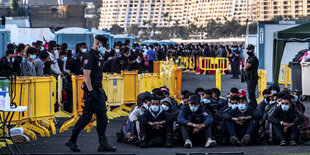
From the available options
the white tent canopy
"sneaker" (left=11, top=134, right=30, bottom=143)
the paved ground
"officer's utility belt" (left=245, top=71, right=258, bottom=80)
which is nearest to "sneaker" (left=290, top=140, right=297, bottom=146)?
the paved ground

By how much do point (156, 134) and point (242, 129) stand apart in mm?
1446

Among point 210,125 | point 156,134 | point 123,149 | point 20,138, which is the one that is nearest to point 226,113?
point 210,125

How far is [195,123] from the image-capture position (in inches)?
483

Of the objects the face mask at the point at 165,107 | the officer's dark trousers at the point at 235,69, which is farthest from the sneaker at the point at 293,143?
the officer's dark trousers at the point at 235,69

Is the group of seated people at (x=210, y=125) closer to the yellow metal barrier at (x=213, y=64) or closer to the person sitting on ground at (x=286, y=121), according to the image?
the person sitting on ground at (x=286, y=121)

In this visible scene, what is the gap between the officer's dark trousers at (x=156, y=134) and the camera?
12.1 metres

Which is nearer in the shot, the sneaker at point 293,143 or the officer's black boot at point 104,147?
the officer's black boot at point 104,147

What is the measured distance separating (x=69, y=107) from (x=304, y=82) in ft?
26.7

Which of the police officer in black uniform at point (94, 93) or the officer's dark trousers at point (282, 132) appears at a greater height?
the police officer in black uniform at point (94, 93)

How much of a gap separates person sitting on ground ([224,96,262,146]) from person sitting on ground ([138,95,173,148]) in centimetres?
100

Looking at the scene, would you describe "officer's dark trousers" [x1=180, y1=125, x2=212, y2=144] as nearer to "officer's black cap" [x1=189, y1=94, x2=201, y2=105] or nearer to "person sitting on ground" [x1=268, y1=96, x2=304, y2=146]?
"officer's black cap" [x1=189, y1=94, x2=201, y2=105]

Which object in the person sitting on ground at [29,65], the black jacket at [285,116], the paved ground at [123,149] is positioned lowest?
the paved ground at [123,149]

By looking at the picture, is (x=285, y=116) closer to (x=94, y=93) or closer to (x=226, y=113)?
(x=226, y=113)

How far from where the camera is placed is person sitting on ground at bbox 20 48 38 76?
14.8 meters
